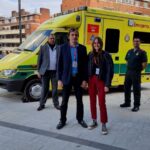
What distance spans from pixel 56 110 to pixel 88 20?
3.11 metres

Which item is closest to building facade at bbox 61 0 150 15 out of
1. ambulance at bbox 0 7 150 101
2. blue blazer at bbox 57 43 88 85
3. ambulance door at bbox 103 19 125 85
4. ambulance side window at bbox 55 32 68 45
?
ambulance at bbox 0 7 150 101

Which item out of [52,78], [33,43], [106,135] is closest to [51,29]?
[33,43]

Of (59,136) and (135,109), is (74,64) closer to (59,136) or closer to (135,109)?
(59,136)

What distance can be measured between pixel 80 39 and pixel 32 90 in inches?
81.8

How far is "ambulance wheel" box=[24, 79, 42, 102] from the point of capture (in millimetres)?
8587

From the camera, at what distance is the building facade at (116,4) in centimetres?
4774

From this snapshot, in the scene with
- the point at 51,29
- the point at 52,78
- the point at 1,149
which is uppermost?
the point at 51,29

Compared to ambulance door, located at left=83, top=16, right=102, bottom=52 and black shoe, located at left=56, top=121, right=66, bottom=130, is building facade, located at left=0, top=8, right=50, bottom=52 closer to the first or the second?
ambulance door, located at left=83, top=16, right=102, bottom=52

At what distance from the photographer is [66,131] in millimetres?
5828

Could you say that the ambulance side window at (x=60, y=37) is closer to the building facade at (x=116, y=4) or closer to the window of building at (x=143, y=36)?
the window of building at (x=143, y=36)

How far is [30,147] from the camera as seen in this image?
4984 millimetres

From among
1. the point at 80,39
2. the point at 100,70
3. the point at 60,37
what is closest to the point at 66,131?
the point at 100,70

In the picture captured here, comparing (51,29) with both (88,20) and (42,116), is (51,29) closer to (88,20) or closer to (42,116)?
(88,20)

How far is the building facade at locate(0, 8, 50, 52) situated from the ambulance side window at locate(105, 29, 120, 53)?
66.6 meters
